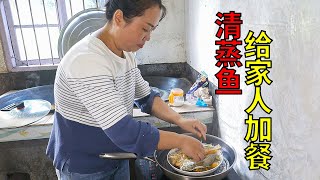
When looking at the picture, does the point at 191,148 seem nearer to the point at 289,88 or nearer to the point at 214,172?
the point at 214,172

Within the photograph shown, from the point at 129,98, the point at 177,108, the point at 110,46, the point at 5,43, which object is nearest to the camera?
→ the point at 110,46

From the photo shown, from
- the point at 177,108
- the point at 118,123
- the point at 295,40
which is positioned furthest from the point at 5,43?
the point at 295,40

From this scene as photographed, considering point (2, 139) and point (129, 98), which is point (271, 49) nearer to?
point (129, 98)

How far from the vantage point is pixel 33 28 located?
203cm

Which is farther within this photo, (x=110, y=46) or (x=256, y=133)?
(x=256, y=133)

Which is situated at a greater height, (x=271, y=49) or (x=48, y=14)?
(x=48, y=14)

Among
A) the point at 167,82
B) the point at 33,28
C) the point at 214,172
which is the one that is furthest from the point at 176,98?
the point at 33,28

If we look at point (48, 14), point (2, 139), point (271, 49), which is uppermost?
point (48, 14)

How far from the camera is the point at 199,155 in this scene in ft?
2.98

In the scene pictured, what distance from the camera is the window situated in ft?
6.44

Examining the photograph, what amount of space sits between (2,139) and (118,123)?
3.24ft

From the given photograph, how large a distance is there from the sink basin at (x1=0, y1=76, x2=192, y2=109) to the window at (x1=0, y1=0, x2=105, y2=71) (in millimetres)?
227

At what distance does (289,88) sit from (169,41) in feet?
4.66

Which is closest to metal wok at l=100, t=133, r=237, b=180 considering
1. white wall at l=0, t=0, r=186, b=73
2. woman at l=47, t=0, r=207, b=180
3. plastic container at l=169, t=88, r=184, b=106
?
woman at l=47, t=0, r=207, b=180
